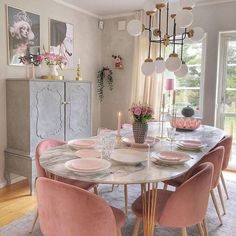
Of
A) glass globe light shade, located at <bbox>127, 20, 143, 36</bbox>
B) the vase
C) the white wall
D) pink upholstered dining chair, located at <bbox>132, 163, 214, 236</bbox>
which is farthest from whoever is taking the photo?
the white wall

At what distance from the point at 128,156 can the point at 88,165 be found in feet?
1.03

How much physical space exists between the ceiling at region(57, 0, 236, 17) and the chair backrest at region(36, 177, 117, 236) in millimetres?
3265

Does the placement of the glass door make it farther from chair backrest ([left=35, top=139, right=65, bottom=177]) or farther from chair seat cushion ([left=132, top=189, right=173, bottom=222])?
chair backrest ([left=35, top=139, right=65, bottom=177])

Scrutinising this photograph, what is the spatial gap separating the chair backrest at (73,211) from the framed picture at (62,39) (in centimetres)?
282

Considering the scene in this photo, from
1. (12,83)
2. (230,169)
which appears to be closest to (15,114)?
(12,83)

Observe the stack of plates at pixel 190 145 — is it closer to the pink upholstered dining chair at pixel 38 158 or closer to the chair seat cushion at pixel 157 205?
the chair seat cushion at pixel 157 205

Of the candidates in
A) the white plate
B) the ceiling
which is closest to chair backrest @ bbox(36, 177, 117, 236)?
the white plate

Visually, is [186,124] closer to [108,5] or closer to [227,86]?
[227,86]

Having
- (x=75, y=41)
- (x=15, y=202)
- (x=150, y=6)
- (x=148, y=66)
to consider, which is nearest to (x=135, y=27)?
(x=150, y=6)

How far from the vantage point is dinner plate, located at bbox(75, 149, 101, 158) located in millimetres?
1771

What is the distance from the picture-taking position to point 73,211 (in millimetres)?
1251

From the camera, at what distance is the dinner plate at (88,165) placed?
145cm

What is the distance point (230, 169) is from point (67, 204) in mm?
3327

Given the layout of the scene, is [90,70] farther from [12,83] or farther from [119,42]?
[12,83]
